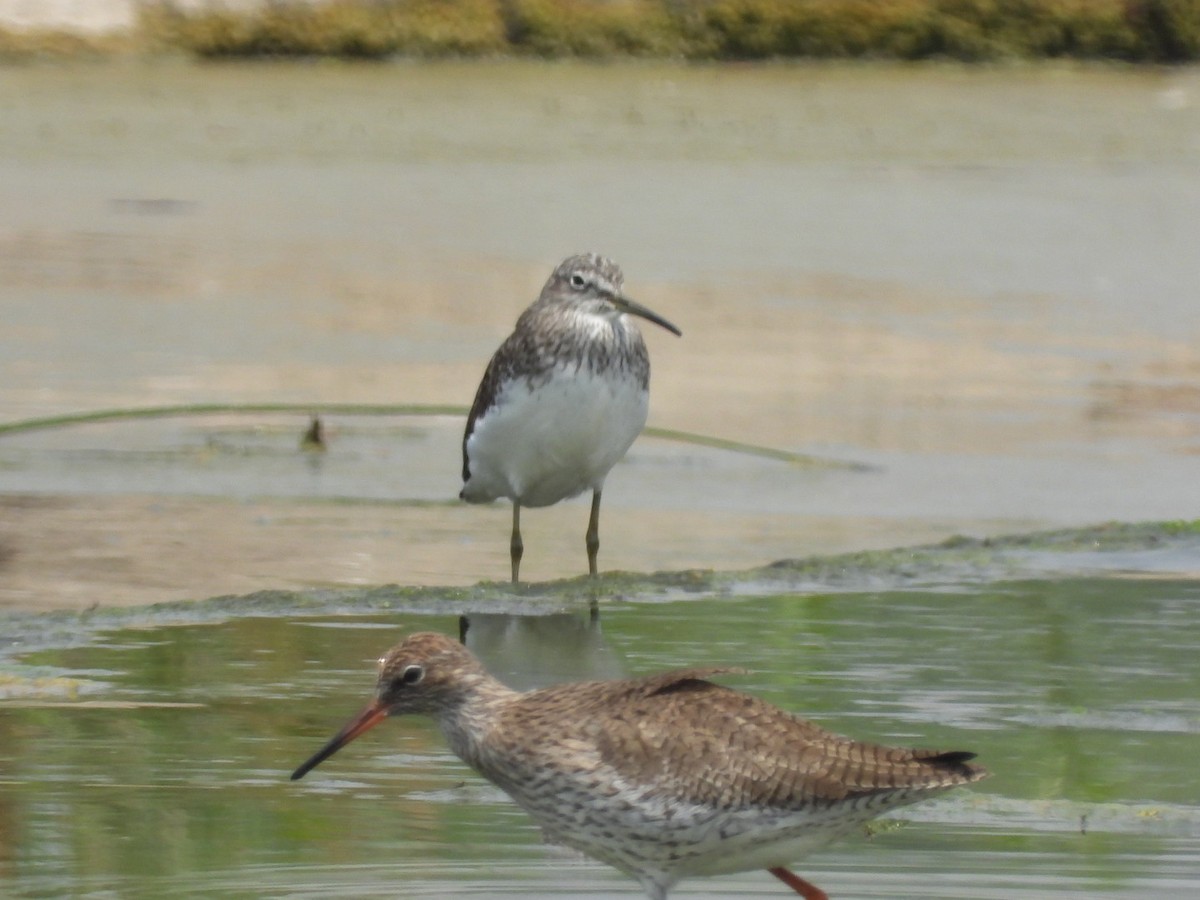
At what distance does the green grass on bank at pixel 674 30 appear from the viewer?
62.0ft

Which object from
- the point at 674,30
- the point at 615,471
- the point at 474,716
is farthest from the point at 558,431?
the point at 674,30

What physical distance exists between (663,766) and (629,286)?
7916mm

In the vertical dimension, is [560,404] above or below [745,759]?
above

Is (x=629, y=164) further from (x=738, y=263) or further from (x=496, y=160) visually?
(x=738, y=263)

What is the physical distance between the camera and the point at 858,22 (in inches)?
766

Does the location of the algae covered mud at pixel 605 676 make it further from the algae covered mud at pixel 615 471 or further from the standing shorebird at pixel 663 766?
the standing shorebird at pixel 663 766

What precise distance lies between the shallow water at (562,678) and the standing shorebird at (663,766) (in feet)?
0.94

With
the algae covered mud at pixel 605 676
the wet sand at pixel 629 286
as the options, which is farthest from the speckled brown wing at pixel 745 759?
the wet sand at pixel 629 286

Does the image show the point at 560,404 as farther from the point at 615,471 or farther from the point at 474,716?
the point at 474,716

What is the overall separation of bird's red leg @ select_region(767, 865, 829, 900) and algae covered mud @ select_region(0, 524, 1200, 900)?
0.48 ft

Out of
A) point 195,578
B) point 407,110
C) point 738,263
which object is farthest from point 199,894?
point 407,110

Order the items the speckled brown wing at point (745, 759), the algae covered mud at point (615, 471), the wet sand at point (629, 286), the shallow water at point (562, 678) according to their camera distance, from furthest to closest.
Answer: the wet sand at point (629, 286) → the algae covered mud at point (615, 471) → the shallow water at point (562, 678) → the speckled brown wing at point (745, 759)

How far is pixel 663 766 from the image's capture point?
199 inches

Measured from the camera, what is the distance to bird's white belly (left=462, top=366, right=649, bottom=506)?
27.5ft
